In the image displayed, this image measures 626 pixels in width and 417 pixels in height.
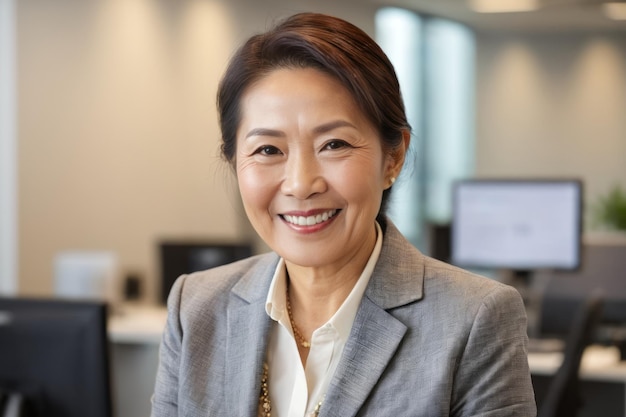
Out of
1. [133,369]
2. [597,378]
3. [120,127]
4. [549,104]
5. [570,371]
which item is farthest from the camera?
[549,104]

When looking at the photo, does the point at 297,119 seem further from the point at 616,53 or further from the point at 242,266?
the point at 616,53

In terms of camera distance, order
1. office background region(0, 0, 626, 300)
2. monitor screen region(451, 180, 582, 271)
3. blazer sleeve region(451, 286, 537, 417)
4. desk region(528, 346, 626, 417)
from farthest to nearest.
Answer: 1. office background region(0, 0, 626, 300)
2. monitor screen region(451, 180, 582, 271)
3. desk region(528, 346, 626, 417)
4. blazer sleeve region(451, 286, 537, 417)

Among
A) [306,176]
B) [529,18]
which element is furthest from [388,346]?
[529,18]

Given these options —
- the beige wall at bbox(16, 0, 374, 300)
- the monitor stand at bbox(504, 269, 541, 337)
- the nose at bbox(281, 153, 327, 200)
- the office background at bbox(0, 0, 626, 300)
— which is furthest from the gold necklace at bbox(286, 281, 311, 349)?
the beige wall at bbox(16, 0, 374, 300)

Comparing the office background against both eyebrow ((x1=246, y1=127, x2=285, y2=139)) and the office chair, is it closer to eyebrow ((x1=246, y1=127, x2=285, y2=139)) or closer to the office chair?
the office chair

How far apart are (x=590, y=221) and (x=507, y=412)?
31.1ft

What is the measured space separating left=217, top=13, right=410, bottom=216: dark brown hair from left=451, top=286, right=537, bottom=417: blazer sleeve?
287 millimetres

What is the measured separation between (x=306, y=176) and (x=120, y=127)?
4.78 meters

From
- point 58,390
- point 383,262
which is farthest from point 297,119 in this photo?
point 58,390

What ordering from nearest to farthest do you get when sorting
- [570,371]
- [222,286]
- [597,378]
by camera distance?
[222,286], [570,371], [597,378]

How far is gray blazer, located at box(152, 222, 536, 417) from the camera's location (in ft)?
4.65

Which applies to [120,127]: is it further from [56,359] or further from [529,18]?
[529,18]

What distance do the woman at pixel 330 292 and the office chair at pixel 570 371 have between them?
2059 mm

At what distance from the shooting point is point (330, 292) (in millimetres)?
1567
